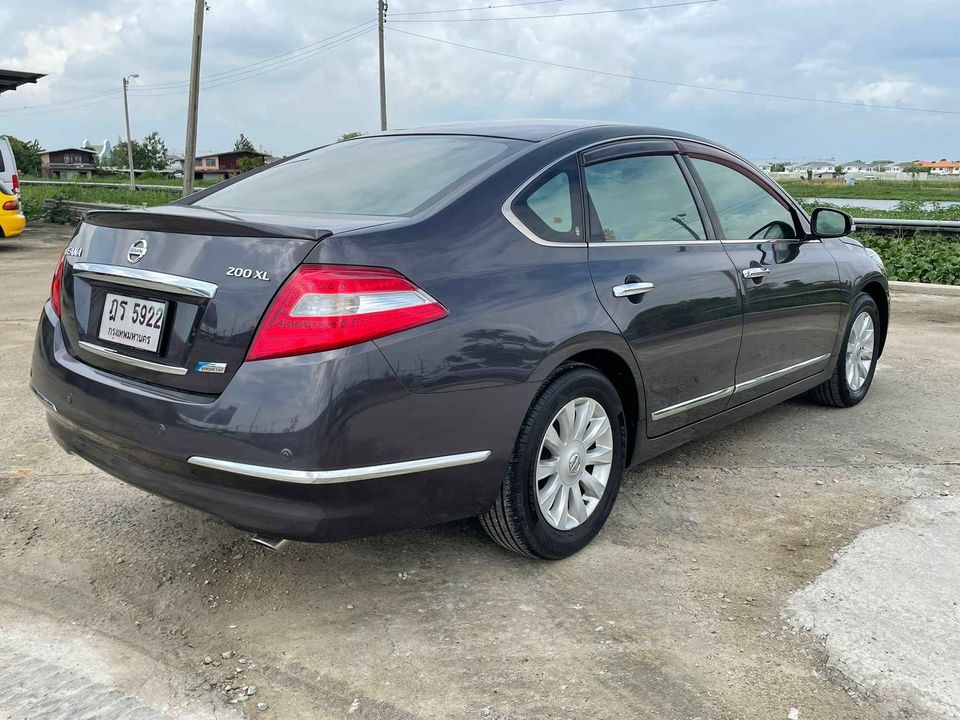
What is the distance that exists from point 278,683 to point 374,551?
86 centimetres

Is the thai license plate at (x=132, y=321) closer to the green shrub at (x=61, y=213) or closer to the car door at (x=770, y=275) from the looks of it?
the car door at (x=770, y=275)

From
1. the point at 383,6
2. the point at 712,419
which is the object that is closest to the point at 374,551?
the point at 712,419

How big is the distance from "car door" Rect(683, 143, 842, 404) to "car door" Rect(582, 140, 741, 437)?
130 millimetres

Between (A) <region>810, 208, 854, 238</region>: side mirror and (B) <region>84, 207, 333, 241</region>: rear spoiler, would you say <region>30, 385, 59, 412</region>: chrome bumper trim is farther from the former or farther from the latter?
(A) <region>810, 208, 854, 238</region>: side mirror

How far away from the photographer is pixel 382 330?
2494 mm

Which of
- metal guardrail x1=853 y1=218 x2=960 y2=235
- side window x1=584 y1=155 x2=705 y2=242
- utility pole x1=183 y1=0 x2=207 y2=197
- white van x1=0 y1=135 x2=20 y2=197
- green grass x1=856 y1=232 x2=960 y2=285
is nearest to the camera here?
side window x1=584 y1=155 x2=705 y2=242

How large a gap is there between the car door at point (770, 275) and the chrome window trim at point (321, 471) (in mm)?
1948

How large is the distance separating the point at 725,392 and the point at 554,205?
132 centimetres

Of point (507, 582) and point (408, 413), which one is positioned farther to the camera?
point (507, 582)

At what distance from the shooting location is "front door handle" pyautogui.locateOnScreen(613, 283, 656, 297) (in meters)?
3.24

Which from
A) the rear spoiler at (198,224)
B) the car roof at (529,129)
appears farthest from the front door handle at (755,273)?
the rear spoiler at (198,224)

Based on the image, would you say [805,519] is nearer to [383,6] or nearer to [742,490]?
[742,490]

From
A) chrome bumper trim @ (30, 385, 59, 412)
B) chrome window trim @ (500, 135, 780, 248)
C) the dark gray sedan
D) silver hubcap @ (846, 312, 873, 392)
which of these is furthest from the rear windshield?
silver hubcap @ (846, 312, 873, 392)

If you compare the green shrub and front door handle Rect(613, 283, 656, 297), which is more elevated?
front door handle Rect(613, 283, 656, 297)
